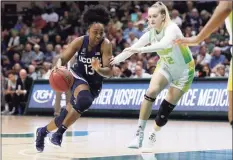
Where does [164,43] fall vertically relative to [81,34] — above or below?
above

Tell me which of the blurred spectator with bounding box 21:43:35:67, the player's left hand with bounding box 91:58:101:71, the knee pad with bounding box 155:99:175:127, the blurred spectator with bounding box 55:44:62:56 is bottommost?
the blurred spectator with bounding box 21:43:35:67

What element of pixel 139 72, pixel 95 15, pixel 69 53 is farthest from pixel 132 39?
pixel 69 53

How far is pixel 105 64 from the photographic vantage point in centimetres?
755

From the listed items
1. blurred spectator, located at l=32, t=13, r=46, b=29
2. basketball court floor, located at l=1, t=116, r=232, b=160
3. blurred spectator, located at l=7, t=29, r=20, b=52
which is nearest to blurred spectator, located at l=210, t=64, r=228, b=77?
basketball court floor, located at l=1, t=116, r=232, b=160

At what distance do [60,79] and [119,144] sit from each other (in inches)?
72.8

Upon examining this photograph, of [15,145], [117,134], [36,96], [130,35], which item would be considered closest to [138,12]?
[130,35]

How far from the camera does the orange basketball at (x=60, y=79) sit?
24.8ft

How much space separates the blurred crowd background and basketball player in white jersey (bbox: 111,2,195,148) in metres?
7.15

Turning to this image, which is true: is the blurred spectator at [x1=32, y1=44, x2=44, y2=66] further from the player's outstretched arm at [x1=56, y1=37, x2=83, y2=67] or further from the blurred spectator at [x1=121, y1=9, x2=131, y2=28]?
the player's outstretched arm at [x1=56, y1=37, x2=83, y2=67]

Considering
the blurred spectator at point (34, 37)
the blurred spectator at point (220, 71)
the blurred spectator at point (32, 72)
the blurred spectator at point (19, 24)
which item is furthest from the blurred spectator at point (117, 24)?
the blurred spectator at point (220, 71)

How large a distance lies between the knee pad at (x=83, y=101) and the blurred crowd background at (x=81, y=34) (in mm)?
8118

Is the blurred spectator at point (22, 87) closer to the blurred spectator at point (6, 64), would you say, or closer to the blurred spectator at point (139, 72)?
the blurred spectator at point (6, 64)

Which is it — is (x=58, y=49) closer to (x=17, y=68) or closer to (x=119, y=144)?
(x=17, y=68)

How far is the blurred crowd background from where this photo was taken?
54.5ft
